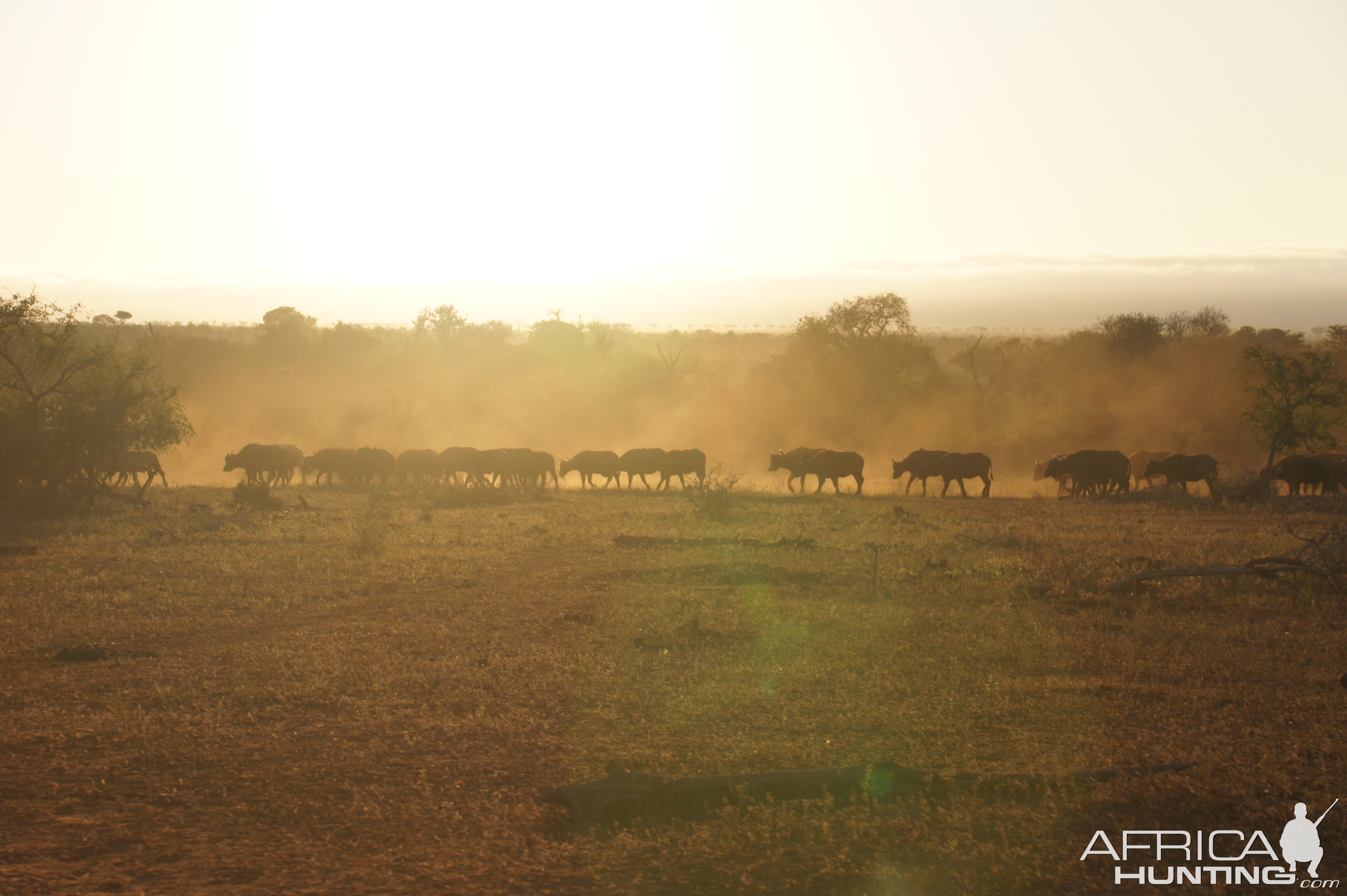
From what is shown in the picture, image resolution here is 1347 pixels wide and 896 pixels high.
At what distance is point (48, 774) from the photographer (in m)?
6.38

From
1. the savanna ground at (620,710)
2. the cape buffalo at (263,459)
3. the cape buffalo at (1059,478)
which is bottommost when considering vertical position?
the cape buffalo at (1059,478)

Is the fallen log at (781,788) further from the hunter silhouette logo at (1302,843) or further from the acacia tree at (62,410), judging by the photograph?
the acacia tree at (62,410)

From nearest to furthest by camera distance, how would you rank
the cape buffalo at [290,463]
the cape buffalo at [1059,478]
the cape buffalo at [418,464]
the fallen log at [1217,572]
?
1. the fallen log at [1217,572]
2. the cape buffalo at [1059,478]
3. the cape buffalo at [418,464]
4. the cape buffalo at [290,463]

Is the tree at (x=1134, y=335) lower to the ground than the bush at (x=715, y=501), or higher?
higher

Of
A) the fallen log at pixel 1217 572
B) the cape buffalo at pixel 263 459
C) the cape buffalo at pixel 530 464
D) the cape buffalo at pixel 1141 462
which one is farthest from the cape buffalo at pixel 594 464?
the fallen log at pixel 1217 572

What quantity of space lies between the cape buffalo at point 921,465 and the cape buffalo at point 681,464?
22.9ft

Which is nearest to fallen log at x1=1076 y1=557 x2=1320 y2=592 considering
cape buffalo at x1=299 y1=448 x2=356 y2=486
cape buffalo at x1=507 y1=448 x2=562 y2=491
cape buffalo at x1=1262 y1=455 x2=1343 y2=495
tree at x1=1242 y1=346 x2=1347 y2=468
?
cape buffalo at x1=1262 y1=455 x2=1343 y2=495

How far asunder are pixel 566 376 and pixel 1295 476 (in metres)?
43.3

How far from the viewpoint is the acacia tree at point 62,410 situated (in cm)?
2155

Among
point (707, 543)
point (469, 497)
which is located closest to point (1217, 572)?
point (707, 543)

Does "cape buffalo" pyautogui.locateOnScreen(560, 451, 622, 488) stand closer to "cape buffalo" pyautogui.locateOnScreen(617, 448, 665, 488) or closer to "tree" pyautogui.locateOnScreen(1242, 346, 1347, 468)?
"cape buffalo" pyautogui.locateOnScreen(617, 448, 665, 488)

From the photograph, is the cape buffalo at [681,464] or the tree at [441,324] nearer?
the cape buffalo at [681,464]

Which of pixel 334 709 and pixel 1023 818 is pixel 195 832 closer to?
pixel 334 709

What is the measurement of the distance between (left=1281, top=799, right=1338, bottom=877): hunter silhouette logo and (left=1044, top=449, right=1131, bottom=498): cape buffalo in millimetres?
25040
